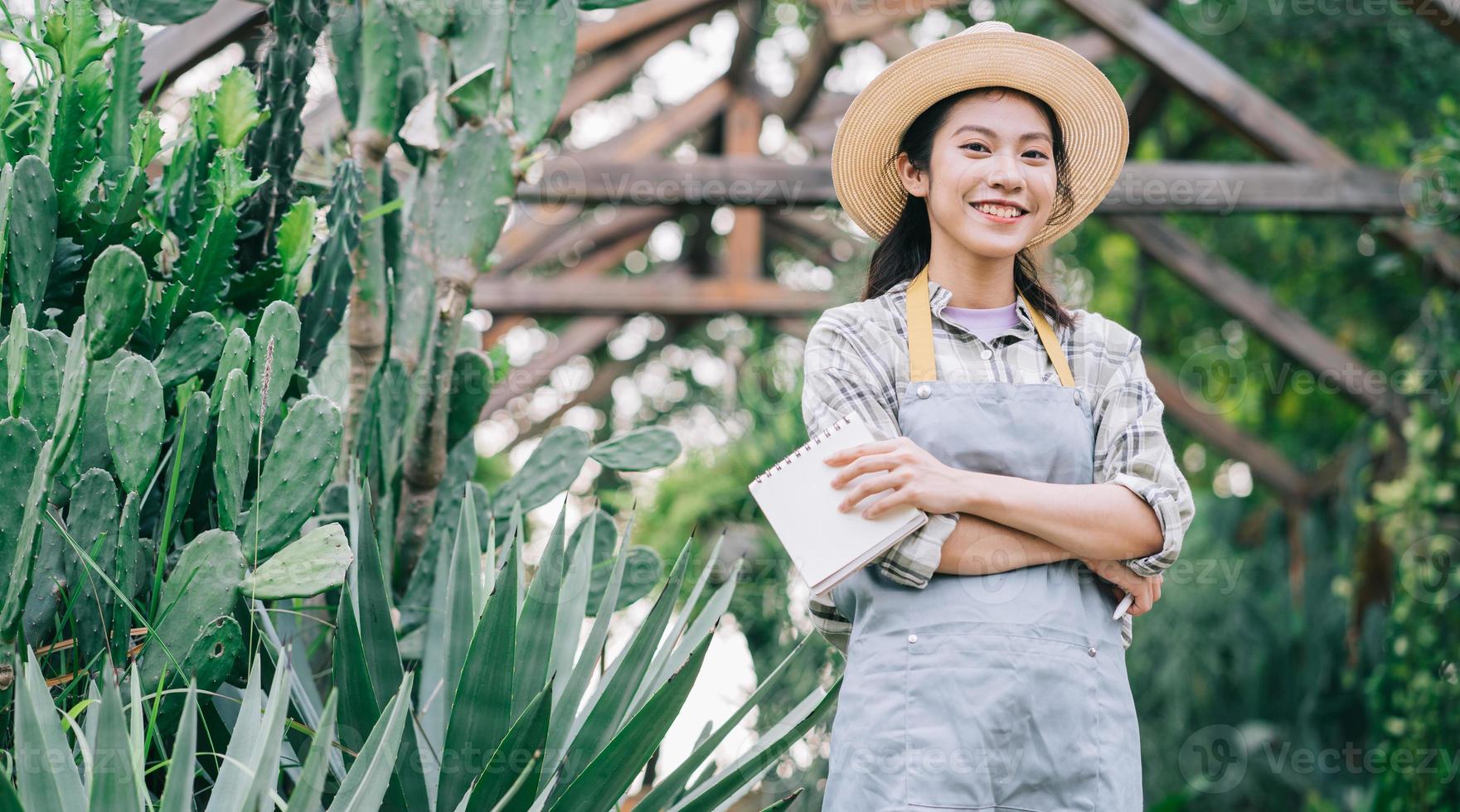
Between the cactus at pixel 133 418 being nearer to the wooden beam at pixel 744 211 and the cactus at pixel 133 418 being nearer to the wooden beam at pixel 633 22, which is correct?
the wooden beam at pixel 633 22

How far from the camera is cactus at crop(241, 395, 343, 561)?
5.81 ft

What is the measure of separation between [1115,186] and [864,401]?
3.34 m

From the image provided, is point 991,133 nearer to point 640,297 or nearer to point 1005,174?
point 1005,174

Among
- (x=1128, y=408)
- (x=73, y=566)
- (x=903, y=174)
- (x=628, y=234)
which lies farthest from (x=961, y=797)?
(x=628, y=234)

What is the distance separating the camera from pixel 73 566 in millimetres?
1746

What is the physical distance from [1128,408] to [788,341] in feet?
19.7

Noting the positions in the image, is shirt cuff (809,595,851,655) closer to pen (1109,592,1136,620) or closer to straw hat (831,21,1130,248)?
pen (1109,592,1136,620)

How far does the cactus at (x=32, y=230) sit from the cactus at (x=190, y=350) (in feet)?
0.61

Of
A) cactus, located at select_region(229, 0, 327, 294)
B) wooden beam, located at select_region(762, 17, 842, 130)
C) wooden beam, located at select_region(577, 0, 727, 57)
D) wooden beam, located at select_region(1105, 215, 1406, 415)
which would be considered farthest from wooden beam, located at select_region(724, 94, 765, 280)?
cactus, located at select_region(229, 0, 327, 294)

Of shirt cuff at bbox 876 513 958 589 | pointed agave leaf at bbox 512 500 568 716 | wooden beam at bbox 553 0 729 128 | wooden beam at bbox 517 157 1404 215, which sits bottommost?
pointed agave leaf at bbox 512 500 568 716

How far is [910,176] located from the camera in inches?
69.7

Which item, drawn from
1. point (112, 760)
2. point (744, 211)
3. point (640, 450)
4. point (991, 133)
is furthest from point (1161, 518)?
point (744, 211)

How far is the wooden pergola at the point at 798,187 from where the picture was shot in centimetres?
429

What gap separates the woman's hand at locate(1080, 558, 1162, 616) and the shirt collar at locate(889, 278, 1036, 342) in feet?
1.01
